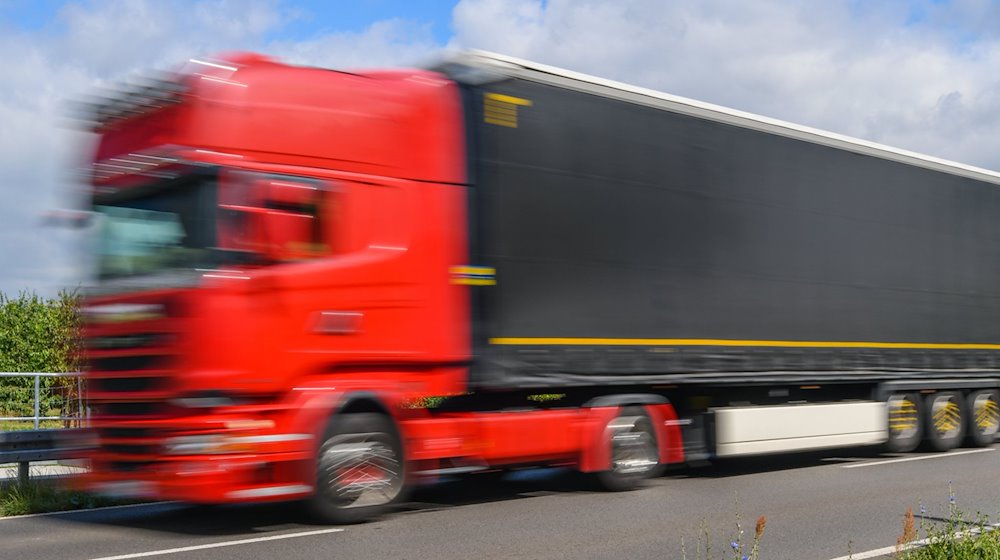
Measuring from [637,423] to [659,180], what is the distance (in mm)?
Answer: 2447

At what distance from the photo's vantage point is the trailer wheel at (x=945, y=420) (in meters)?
15.8

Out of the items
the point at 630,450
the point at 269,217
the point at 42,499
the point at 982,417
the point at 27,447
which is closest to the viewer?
the point at 269,217

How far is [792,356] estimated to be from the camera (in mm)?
12961

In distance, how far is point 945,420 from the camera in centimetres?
1614

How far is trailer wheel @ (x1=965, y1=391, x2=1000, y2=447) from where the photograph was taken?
16.5m

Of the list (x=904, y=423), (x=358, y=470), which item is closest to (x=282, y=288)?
(x=358, y=470)

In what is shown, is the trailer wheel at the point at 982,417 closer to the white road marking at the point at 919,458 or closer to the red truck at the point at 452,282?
the white road marking at the point at 919,458

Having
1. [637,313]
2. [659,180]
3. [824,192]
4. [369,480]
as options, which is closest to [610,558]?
[369,480]

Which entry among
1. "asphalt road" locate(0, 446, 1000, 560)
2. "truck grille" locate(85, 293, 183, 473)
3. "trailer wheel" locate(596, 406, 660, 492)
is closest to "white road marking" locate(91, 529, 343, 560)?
"asphalt road" locate(0, 446, 1000, 560)

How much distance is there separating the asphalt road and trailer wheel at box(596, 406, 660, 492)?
16 centimetres

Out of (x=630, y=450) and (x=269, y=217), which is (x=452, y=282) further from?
(x=630, y=450)

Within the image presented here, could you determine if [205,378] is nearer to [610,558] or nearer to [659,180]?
[610,558]

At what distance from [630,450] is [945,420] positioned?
22.2 ft

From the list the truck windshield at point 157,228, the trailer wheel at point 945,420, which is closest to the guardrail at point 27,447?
the truck windshield at point 157,228
